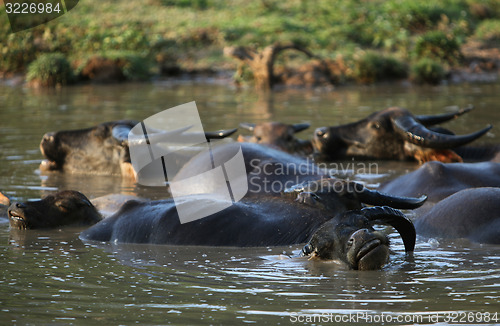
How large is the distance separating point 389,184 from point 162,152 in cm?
304

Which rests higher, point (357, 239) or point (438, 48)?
point (357, 239)

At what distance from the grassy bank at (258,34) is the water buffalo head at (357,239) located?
683 inches

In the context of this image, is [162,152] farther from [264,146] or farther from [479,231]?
[479,231]

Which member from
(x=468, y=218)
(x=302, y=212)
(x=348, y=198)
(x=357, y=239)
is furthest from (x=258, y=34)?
(x=357, y=239)

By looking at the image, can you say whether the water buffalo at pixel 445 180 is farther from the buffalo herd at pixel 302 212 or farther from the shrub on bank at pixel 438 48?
the shrub on bank at pixel 438 48

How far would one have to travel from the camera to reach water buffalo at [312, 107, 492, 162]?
34.2 ft

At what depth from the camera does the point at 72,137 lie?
10750mm

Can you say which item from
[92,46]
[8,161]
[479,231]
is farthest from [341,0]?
[479,231]

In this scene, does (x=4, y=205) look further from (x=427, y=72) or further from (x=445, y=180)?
(x=427, y=72)

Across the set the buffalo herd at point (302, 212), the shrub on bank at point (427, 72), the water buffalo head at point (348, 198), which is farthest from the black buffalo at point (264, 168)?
the shrub on bank at point (427, 72)

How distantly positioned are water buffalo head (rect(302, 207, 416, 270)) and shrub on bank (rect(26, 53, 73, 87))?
1982 cm

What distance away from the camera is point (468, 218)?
6.42m

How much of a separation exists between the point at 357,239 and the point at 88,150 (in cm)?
595

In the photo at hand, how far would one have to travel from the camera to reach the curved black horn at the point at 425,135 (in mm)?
9836
